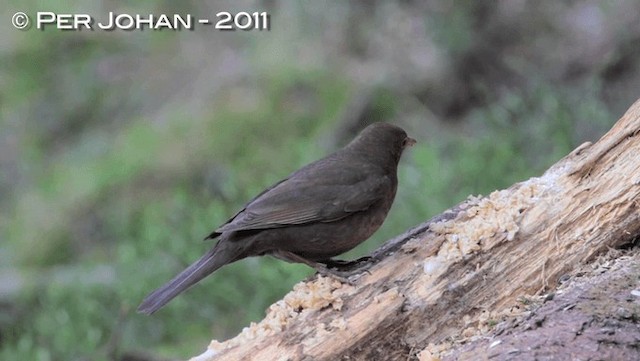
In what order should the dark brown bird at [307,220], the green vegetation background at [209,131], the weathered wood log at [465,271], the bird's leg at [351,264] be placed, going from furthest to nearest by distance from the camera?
1. the green vegetation background at [209,131]
2. the dark brown bird at [307,220]
3. the bird's leg at [351,264]
4. the weathered wood log at [465,271]

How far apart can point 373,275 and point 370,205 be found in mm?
597

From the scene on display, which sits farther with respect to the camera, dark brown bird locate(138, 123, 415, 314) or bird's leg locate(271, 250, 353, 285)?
dark brown bird locate(138, 123, 415, 314)

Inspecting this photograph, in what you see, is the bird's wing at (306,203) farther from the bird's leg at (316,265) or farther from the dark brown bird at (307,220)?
the bird's leg at (316,265)

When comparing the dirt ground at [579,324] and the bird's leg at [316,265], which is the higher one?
the bird's leg at [316,265]

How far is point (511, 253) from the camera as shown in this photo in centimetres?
367

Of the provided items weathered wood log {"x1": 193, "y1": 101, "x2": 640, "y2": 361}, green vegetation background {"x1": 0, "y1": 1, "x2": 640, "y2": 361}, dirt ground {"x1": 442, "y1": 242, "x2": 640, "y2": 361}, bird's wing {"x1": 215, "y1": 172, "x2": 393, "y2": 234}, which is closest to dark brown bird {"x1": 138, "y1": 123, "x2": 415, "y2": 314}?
bird's wing {"x1": 215, "y1": 172, "x2": 393, "y2": 234}

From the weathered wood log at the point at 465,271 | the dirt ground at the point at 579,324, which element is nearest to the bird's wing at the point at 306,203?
the weathered wood log at the point at 465,271

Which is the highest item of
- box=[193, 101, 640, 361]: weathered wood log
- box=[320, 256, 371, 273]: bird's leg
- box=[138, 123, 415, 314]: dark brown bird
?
box=[138, 123, 415, 314]: dark brown bird

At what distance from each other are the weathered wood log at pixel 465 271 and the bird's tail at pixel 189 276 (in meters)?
0.39

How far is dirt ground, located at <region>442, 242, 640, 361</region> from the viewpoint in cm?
299

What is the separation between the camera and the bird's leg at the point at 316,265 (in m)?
3.85

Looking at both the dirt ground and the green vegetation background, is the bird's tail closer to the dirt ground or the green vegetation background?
the dirt ground

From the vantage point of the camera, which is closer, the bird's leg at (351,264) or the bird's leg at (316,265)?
the bird's leg at (316,265)

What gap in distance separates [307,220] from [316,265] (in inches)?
8.8
